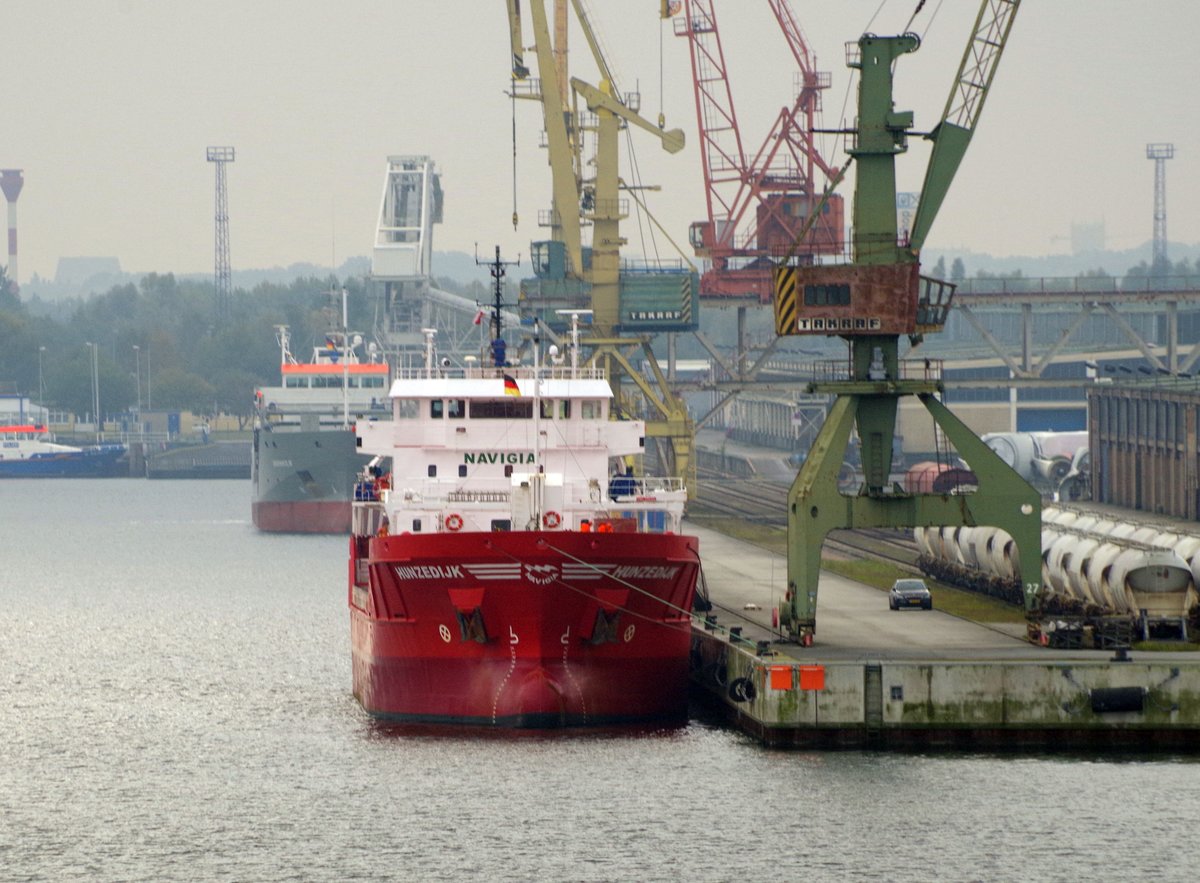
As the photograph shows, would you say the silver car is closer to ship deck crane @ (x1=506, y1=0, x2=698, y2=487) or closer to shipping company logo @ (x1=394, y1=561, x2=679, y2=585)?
shipping company logo @ (x1=394, y1=561, x2=679, y2=585)

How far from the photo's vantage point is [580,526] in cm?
5728

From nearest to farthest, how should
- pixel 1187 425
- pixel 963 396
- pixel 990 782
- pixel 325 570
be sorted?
pixel 990 782 → pixel 1187 425 → pixel 325 570 → pixel 963 396

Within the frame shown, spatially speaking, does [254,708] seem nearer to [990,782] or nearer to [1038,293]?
[990,782]

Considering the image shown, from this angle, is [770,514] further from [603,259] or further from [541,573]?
[541,573]

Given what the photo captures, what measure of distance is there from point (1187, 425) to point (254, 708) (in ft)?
148

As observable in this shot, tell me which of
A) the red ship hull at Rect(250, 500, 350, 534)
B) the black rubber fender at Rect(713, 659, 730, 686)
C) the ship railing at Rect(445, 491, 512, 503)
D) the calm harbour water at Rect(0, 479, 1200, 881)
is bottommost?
the calm harbour water at Rect(0, 479, 1200, 881)

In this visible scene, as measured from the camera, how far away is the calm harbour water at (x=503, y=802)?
42.7 metres

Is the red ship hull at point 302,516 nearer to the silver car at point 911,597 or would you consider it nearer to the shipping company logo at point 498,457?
the silver car at point 911,597

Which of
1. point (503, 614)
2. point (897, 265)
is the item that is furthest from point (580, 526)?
point (897, 265)

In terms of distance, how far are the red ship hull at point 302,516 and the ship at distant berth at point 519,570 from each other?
84167mm

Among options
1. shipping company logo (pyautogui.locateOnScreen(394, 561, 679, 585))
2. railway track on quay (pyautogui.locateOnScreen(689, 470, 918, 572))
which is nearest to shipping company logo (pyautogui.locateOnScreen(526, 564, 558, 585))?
shipping company logo (pyautogui.locateOnScreen(394, 561, 679, 585))

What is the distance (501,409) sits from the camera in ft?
200

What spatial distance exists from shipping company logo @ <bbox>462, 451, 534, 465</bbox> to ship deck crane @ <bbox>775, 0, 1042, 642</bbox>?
719cm

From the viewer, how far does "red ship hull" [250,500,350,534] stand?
144 meters
